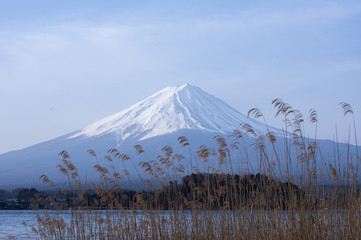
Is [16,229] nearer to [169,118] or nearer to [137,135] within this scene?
[137,135]

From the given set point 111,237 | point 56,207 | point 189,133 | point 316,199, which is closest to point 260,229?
point 316,199

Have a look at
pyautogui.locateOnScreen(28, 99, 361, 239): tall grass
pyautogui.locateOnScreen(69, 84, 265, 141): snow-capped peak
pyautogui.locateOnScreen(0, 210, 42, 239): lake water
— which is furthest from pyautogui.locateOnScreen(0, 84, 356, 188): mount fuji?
pyautogui.locateOnScreen(28, 99, 361, 239): tall grass

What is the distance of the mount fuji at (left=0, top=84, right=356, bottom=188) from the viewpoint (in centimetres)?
5353

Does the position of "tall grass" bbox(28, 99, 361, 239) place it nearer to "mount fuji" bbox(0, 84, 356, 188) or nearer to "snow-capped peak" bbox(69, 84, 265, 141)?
"mount fuji" bbox(0, 84, 356, 188)

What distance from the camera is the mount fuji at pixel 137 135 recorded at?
2108 inches

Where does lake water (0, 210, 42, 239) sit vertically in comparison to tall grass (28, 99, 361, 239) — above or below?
below

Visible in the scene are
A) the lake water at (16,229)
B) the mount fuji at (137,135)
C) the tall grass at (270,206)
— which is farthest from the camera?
the mount fuji at (137,135)

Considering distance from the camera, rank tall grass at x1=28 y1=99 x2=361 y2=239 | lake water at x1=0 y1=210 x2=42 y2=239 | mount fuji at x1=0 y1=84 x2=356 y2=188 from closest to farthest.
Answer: tall grass at x1=28 y1=99 x2=361 y2=239
lake water at x1=0 y1=210 x2=42 y2=239
mount fuji at x1=0 y1=84 x2=356 y2=188

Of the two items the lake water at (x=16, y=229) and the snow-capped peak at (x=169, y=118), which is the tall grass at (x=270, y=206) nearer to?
the lake water at (x=16, y=229)

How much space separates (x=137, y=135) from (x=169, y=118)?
24.9 feet

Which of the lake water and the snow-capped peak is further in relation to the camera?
the snow-capped peak

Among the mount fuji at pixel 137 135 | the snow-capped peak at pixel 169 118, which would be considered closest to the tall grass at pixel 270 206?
the mount fuji at pixel 137 135

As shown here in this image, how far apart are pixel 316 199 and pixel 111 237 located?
266cm

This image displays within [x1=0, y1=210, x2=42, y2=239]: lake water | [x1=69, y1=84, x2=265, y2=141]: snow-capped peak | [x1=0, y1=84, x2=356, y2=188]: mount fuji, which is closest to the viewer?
[x1=0, y1=210, x2=42, y2=239]: lake water
